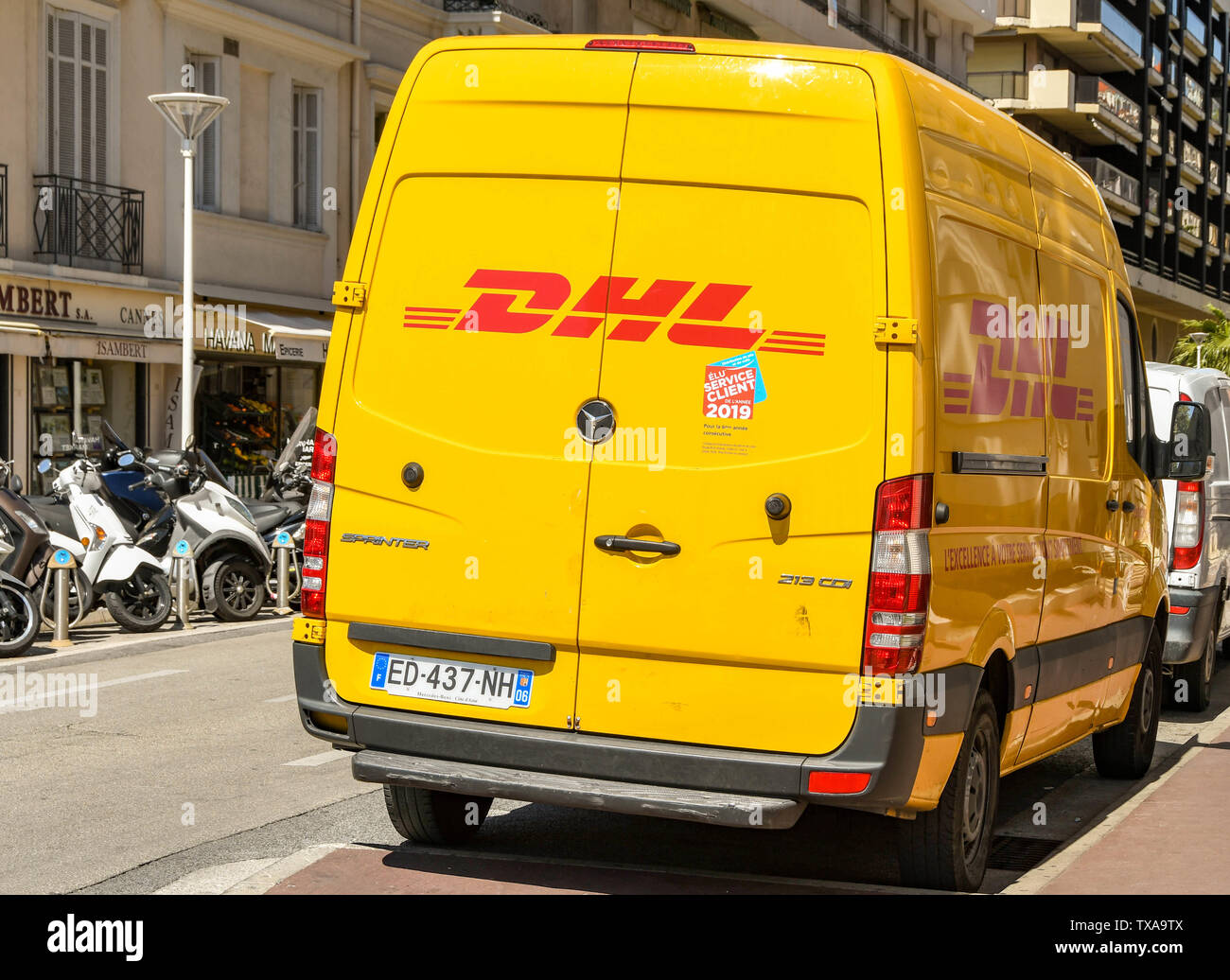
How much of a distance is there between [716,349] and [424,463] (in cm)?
107

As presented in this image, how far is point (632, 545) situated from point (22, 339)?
15.0m

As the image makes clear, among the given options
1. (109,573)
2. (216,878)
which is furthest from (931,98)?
(109,573)

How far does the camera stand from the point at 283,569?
51.4ft

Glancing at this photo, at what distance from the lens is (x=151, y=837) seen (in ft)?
23.2

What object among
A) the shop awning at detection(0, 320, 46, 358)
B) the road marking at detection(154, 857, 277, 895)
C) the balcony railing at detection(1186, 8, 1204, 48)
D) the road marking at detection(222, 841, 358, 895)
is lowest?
the road marking at detection(154, 857, 277, 895)

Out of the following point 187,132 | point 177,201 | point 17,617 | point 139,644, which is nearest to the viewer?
point 17,617

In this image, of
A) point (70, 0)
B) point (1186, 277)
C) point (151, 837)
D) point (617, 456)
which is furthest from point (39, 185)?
point (1186, 277)

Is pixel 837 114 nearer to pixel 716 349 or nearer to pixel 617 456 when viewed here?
pixel 716 349

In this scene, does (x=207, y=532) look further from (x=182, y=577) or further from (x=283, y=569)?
(x=283, y=569)

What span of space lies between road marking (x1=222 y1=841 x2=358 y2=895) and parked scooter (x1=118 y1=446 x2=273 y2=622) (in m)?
8.20

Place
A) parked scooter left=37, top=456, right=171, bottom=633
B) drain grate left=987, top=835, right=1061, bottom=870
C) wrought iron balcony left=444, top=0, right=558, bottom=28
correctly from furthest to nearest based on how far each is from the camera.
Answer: wrought iron balcony left=444, top=0, right=558, bottom=28 → parked scooter left=37, top=456, right=171, bottom=633 → drain grate left=987, top=835, right=1061, bottom=870

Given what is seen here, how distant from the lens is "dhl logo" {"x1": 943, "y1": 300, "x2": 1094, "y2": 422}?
610 centimetres

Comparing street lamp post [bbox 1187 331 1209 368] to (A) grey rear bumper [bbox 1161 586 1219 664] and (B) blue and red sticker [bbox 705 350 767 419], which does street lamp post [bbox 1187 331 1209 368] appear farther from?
(B) blue and red sticker [bbox 705 350 767 419]

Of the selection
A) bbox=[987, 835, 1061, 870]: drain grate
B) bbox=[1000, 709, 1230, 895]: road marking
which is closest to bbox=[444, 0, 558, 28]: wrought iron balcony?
bbox=[1000, 709, 1230, 895]: road marking
